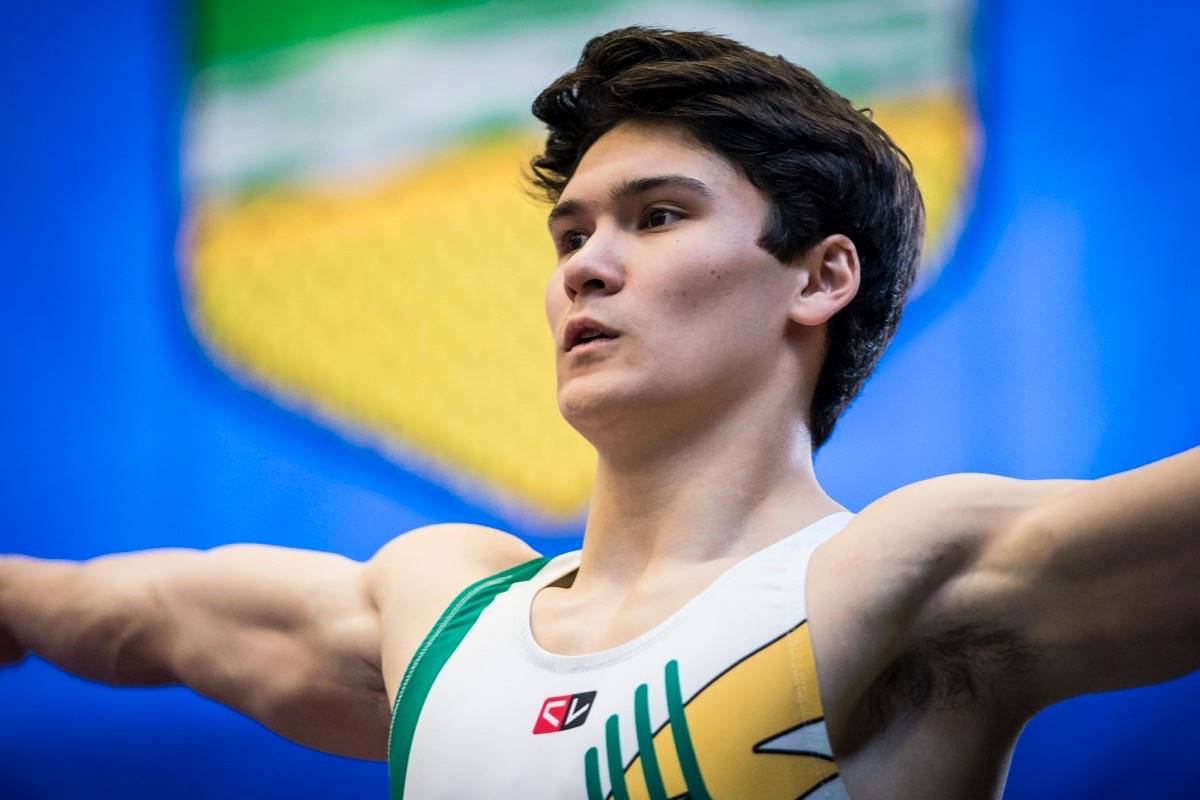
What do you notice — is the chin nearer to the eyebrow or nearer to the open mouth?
the open mouth

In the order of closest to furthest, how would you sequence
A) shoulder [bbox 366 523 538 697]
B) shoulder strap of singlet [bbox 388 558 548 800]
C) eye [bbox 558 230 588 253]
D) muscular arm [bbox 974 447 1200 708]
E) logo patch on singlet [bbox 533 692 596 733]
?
muscular arm [bbox 974 447 1200 708]
logo patch on singlet [bbox 533 692 596 733]
shoulder strap of singlet [bbox 388 558 548 800]
shoulder [bbox 366 523 538 697]
eye [bbox 558 230 588 253]

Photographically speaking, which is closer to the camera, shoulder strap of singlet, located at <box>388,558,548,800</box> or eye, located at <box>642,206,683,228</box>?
shoulder strap of singlet, located at <box>388,558,548,800</box>

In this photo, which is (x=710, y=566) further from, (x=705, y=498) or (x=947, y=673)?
(x=947, y=673)

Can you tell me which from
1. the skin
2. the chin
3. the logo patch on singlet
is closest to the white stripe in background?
the skin

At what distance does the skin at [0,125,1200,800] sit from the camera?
1.34 metres

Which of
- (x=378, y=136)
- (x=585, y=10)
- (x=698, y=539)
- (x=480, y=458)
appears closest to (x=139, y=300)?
(x=378, y=136)

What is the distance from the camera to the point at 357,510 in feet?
8.36

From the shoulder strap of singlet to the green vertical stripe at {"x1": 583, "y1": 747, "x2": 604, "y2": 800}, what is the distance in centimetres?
24

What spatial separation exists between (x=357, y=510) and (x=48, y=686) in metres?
0.63

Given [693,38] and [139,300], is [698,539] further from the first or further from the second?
[139,300]

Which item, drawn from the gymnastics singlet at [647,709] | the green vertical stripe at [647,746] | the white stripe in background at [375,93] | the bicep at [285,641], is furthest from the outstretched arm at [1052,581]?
the white stripe in background at [375,93]

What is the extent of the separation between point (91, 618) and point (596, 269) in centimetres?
83

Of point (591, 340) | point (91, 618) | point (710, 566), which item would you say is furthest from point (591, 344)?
point (91, 618)

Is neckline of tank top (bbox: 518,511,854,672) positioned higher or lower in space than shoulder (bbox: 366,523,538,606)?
lower
